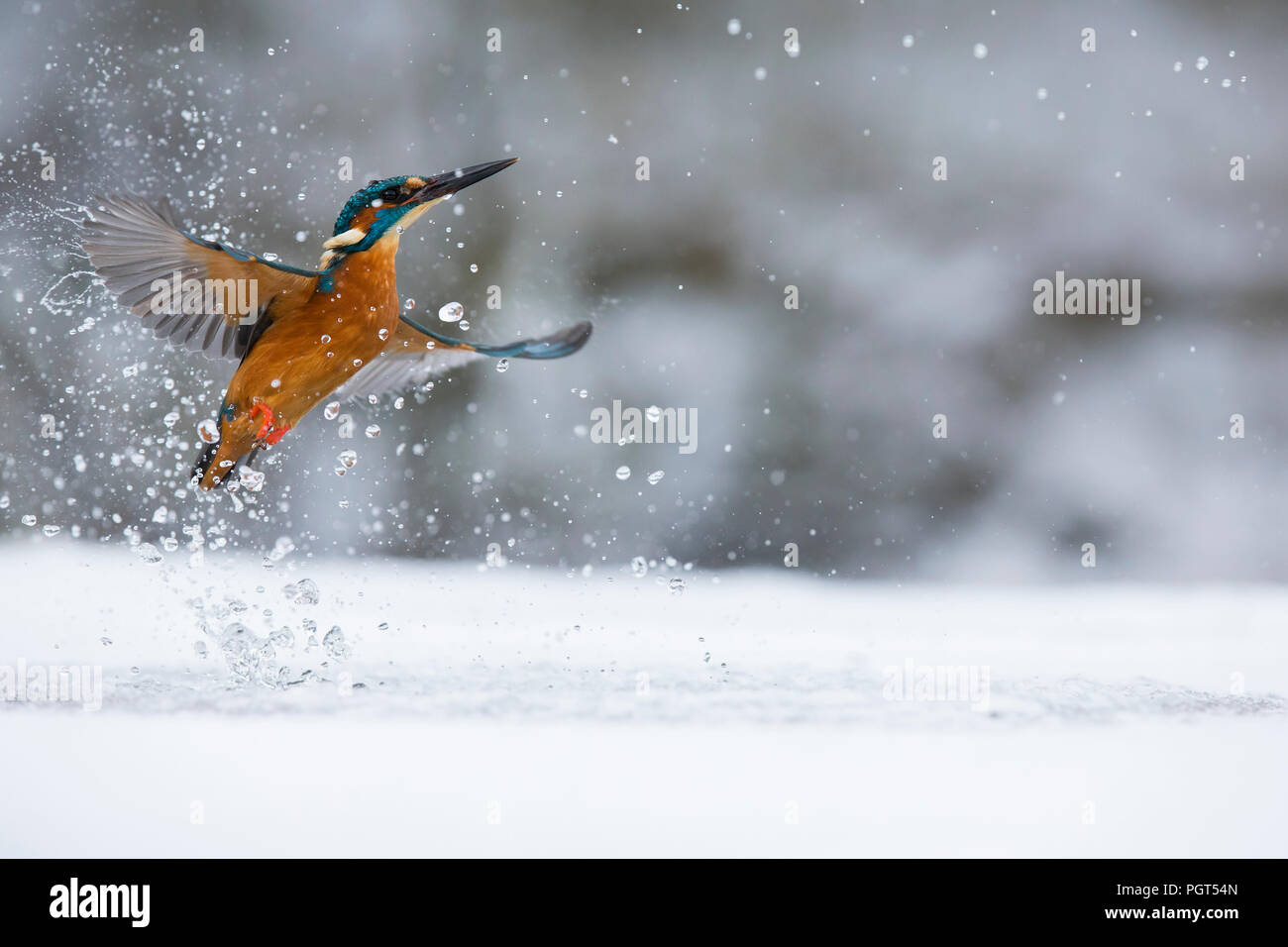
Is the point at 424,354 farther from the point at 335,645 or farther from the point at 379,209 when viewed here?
the point at 335,645

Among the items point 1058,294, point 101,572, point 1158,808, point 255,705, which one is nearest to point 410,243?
point 101,572

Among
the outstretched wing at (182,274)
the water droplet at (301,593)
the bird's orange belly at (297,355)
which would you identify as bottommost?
the water droplet at (301,593)

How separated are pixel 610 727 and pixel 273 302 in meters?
0.62

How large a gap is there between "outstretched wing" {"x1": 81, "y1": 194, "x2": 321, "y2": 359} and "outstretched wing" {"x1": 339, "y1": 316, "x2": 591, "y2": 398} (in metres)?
0.13

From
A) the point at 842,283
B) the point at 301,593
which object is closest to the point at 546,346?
the point at 301,593

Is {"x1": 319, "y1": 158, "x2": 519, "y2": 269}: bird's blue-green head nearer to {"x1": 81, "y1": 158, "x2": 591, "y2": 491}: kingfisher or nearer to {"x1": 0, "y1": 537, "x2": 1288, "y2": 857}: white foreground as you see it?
{"x1": 81, "y1": 158, "x2": 591, "y2": 491}: kingfisher

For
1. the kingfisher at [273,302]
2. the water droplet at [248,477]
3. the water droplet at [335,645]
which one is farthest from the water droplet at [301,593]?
the kingfisher at [273,302]

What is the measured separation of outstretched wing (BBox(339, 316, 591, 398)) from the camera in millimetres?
1101

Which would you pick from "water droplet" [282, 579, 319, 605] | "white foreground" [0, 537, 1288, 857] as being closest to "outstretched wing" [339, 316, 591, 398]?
"white foreground" [0, 537, 1288, 857]

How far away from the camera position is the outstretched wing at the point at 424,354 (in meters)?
1.10

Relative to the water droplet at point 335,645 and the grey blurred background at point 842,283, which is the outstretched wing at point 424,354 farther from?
the grey blurred background at point 842,283

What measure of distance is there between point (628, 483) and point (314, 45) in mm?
1467

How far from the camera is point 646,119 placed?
9.61 feet

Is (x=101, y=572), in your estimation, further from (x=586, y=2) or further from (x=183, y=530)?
(x=586, y=2)
